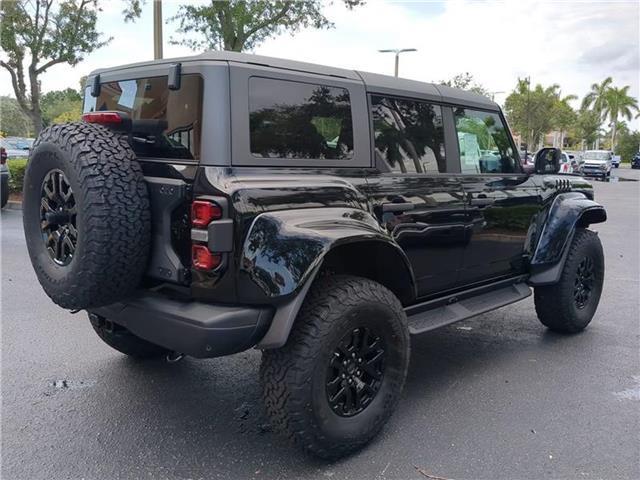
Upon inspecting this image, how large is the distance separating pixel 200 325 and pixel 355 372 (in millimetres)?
907

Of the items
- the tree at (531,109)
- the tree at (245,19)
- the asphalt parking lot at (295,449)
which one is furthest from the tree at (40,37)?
the tree at (531,109)

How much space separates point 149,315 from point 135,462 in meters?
0.76

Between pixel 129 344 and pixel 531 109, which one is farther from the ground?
pixel 531 109

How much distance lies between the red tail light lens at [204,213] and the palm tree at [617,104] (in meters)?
76.3

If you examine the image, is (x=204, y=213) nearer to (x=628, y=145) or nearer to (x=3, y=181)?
(x=3, y=181)

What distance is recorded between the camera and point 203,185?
2.51 meters

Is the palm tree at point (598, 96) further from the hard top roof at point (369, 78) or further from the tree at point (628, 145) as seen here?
the hard top roof at point (369, 78)

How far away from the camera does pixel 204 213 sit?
2.49 m

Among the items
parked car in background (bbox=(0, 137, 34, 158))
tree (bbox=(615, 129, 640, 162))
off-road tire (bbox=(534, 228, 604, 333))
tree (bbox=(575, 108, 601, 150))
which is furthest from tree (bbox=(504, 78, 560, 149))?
off-road tire (bbox=(534, 228, 604, 333))

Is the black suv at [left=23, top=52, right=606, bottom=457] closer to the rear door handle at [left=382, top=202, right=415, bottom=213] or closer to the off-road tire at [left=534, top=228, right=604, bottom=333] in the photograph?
the rear door handle at [left=382, top=202, right=415, bottom=213]

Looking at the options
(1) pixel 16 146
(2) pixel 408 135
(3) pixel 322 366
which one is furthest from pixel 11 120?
(3) pixel 322 366

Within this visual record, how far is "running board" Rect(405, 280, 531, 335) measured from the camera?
3.50 meters

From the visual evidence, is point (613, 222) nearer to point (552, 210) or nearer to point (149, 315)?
point (552, 210)

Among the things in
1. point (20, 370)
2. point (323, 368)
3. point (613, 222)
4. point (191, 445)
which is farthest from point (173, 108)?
point (613, 222)
